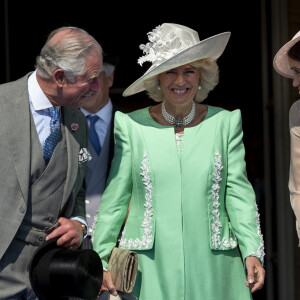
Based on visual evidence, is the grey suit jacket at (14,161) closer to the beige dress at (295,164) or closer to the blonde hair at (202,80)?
the blonde hair at (202,80)

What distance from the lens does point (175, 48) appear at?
4395 mm

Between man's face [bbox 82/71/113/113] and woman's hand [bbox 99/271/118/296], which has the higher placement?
man's face [bbox 82/71/113/113]

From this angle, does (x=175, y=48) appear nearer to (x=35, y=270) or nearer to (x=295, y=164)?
(x=295, y=164)

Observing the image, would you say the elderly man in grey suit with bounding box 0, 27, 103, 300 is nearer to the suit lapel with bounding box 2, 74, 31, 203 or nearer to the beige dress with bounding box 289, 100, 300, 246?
the suit lapel with bounding box 2, 74, 31, 203

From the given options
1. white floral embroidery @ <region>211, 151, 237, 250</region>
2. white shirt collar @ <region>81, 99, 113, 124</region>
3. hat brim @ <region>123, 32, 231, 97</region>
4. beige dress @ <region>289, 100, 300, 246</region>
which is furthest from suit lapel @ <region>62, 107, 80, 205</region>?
white shirt collar @ <region>81, 99, 113, 124</region>

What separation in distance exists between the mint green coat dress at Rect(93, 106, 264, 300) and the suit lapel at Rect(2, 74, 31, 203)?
74cm

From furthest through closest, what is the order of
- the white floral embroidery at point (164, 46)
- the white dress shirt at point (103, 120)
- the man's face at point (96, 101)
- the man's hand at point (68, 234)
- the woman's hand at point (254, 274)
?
1. the man's face at point (96, 101)
2. the white dress shirt at point (103, 120)
3. the white floral embroidery at point (164, 46)
4. the woman's hand at point (254, 274)
5. the man's hand at point (68, 234)

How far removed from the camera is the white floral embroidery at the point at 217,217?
420 cm

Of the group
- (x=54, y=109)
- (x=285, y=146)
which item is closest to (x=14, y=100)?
(x=54, y=109)

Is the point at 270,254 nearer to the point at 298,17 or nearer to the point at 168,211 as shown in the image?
the point at 298,17

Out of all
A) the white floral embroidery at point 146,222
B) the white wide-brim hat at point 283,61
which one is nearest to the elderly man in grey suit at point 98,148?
the white floral embroidery at point 146,222

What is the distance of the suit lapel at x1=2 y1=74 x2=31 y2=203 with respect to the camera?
3.62 metres

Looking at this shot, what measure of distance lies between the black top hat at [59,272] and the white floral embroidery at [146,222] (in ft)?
1.73

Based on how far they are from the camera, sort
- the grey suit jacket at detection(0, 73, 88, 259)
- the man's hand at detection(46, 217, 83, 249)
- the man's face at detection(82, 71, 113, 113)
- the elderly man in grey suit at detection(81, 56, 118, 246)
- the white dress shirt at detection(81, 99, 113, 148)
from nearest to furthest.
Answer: the grey suit jacket at detection(0, 73, 88, 259) < the man's hand at detection(46, 217, 83, 249) < the elderly man in grey suit at detection(81, 56, 118, 246) < the white dress shirt at detection(81, 99, 113, 148) < the man's face at detection(82, 71, 113, 113)
